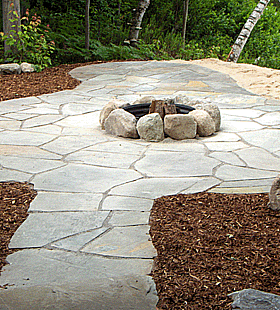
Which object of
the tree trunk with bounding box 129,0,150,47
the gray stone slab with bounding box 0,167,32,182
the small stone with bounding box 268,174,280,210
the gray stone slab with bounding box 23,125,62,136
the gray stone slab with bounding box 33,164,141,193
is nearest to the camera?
the small stone with bounding box 268,174,280,210

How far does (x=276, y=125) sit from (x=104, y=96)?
132 inches

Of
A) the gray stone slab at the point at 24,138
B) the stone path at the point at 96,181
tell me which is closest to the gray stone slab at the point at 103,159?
the stone path at the point at 96,181

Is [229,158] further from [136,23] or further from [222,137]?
[136,23]

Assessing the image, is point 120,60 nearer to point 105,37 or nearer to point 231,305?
point 105,37

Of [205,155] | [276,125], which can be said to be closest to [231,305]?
[205,155]

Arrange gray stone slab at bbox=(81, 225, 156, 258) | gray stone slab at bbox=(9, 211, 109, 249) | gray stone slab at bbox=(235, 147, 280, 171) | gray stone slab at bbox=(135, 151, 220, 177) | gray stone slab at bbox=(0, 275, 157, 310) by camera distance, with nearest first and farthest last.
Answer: gray stone slab at bbox=(0, 275, 157, 310) → gray stone slab at bbox=(81, 225, 156, 258) → gray stone slab at bbox=(9, 211, 109, 249) → gray stone slab at bbox=(135, 151, 220, 177) → gray stone slab at bbox=(235, 147, 280, 171)

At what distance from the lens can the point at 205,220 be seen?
272 cm

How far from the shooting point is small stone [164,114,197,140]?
4941mm

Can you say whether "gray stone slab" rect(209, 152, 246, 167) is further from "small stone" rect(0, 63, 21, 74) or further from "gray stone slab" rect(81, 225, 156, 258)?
"small stone" rect(0, 63, 21, 74)

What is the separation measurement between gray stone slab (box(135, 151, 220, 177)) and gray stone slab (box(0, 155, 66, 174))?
33.2 inches

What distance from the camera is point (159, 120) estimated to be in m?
4.98

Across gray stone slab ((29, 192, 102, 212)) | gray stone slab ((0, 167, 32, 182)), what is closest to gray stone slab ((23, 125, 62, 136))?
gray stone slab ((0, 167, 32, 182))

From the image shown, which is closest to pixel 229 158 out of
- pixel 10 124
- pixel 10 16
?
pixel 10 124

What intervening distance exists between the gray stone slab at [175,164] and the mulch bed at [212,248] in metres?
0.67
